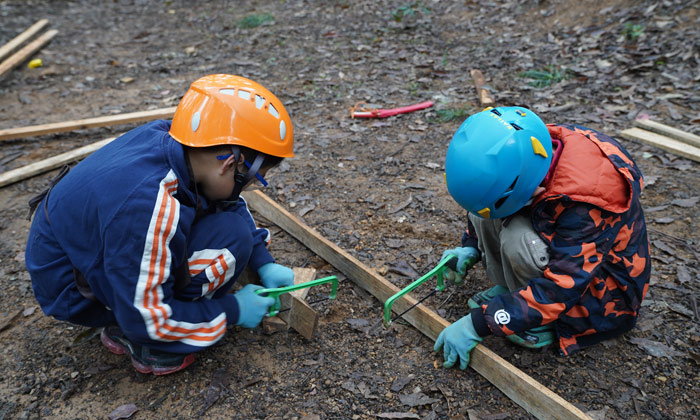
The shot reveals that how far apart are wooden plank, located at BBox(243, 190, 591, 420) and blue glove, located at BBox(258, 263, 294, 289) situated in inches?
18.5

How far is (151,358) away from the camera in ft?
8.75

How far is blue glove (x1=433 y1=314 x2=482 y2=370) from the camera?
262cm

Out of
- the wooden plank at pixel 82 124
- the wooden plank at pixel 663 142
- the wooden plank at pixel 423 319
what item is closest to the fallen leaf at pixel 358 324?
the wooden plank at pixel 423 319

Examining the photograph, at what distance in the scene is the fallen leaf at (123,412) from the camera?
99.3 inches

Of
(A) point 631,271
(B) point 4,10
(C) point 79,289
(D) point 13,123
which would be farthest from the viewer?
(B) point 4,10

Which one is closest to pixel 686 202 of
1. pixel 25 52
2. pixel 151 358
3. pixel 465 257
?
pixel 465 257

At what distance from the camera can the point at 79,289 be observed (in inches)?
95.4

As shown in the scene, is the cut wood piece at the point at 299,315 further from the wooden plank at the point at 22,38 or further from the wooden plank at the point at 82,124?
the wooden plank at the point at 22,38

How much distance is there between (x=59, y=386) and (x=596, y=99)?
5.50 meters

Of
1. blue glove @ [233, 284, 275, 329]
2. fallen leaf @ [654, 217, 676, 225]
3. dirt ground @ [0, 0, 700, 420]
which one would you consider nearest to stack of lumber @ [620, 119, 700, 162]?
dirt ground @ [0, 0, 700, 420]

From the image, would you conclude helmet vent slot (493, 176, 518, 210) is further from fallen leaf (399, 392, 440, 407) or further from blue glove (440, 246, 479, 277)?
fallen leaf (399, 392, 440, 407)

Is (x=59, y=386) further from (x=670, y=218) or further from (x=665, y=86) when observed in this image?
(x=665, y=86)

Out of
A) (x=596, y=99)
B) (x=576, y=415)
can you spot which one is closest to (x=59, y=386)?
(x=576, y=415)

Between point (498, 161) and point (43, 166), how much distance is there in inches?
166
